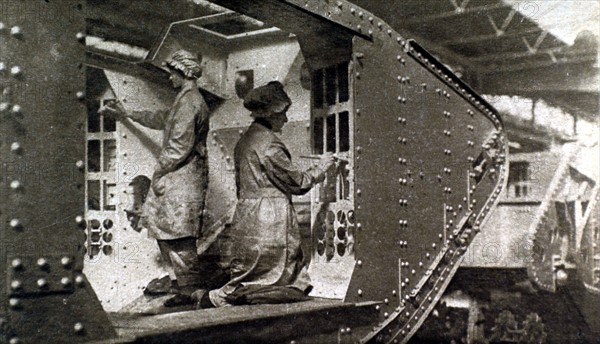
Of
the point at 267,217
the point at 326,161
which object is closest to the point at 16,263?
the point at 267,217

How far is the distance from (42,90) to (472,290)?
785 centimetres

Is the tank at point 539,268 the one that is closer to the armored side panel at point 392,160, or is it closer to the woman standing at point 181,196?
the armored side panel at point 392,160

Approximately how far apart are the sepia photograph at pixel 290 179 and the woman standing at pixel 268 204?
0.06 feet

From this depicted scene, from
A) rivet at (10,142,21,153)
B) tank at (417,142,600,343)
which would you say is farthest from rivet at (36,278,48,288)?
tank at (417,142,600,343)

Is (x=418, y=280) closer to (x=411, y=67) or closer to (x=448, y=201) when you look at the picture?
(x=448, y=201)

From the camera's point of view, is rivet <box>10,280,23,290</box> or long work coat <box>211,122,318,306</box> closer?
rivet <box>10,280,23,290</box>

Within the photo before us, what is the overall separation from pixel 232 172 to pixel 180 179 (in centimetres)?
309

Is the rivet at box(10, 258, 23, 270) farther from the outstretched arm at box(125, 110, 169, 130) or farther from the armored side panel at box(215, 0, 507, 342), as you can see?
the outstretched arm at box(125, 110, 169, 130)

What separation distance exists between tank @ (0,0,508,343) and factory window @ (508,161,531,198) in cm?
301

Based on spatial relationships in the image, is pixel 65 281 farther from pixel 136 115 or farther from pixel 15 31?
pixel 136 115

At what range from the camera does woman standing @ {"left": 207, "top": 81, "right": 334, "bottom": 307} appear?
5.53 m

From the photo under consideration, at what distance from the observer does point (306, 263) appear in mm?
6262

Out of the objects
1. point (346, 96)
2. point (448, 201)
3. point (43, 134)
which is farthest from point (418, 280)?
point (43, 134)

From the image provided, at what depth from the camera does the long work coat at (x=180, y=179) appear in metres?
5.48
